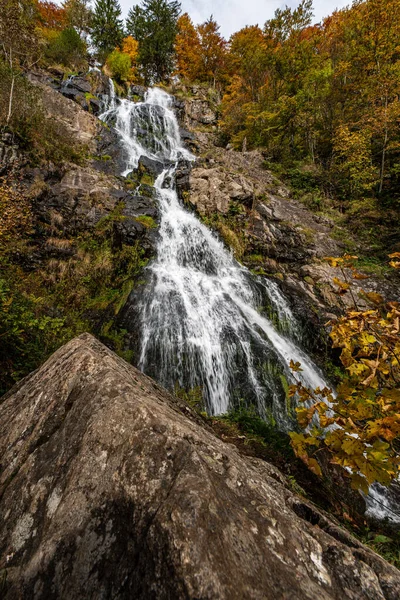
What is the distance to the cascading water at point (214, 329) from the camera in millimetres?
6211

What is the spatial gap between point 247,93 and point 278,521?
96.7 feet

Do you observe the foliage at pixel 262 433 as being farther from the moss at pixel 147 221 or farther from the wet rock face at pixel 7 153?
the wet rock face at pixel 7 153

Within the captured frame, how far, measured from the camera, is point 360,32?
14.4 meters

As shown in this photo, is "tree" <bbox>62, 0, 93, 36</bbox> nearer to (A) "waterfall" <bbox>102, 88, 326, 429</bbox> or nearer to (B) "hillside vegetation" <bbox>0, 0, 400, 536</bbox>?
(B) "hillside vegetation" <bbox>0, 0, 400, 536</bbox>

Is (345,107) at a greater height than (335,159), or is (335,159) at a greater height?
(345,107)

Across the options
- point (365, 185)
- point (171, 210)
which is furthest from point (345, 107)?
point (171, 210)

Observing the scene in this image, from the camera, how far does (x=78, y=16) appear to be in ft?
89.6

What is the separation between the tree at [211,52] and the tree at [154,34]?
3.37 meters

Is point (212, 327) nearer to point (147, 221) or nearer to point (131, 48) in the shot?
point (147, 221)

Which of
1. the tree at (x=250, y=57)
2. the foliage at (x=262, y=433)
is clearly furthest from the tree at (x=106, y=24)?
the foliage at (x=262, y=433)

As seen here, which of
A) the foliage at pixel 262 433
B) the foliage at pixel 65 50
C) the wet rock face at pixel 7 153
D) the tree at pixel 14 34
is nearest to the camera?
the foliage at pixel 262 433

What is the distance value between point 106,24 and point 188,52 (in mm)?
8716

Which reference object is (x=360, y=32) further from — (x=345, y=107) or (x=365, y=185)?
(x=365, y=185)

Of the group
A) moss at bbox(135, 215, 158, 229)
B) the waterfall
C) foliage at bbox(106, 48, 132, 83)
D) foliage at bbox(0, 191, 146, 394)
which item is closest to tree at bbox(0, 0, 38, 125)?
foliage at bbox(0, 191, 146, 394)
